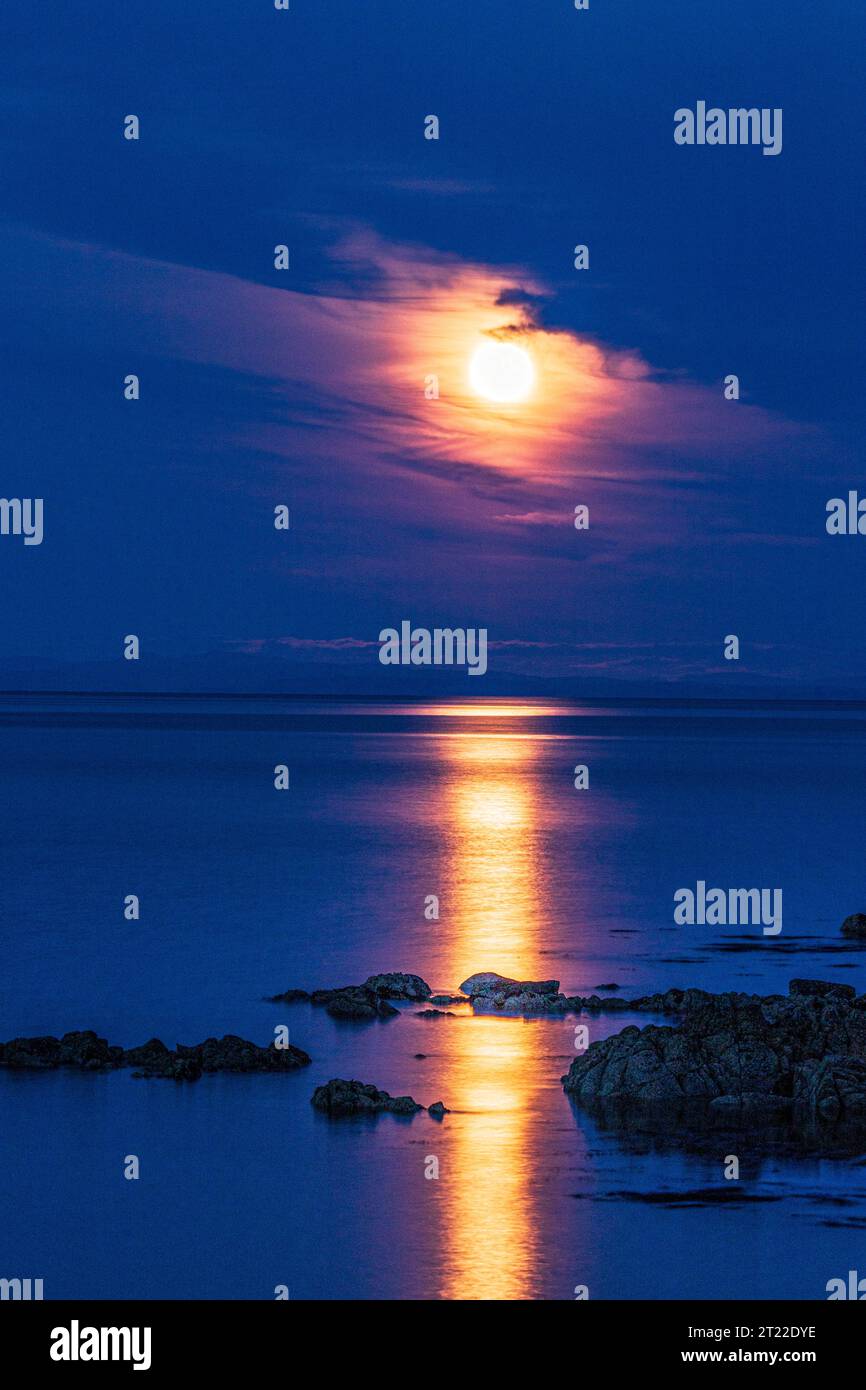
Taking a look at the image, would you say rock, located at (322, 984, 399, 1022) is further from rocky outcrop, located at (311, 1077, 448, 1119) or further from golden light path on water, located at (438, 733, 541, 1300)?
rocky outcrop, located at (311, 1077, 448, 1119)

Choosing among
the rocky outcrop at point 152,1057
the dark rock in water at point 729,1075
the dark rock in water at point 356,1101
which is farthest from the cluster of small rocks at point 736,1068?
the rocky outcrop at point 152,1057

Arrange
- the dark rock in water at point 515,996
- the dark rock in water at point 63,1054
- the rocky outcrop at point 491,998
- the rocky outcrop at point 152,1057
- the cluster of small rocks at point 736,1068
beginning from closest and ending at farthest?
the cluster of small rocks at point 736,1068 < the rocky outcrop at point 152,1057 < the dark rock in water at point 63,1054 < the rocky outcrop at point 491,998 < the dark rock in water at point 515,996

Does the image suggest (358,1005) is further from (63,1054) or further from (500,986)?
(63,1054)

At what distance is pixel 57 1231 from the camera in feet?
76.4

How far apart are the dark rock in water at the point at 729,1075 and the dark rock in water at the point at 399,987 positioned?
7923mm

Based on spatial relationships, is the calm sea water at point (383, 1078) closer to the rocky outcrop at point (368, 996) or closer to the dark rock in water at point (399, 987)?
the rocky outcrop at point (368, 996)

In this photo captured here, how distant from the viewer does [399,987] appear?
37344 millimetres

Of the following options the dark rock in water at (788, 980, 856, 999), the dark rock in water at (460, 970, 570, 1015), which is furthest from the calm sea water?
the dark rock in water at (788, 980, 856, 999)

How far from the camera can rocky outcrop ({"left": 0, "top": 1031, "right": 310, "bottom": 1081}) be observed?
3000cm

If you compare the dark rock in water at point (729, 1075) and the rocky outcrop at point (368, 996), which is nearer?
the dark rock in water at point (729, 1075)

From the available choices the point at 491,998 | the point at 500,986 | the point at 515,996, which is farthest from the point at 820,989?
the point at 491,998

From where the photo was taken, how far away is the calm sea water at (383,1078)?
72.9 feet

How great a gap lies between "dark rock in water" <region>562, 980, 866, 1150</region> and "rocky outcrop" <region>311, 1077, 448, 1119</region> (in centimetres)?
268
